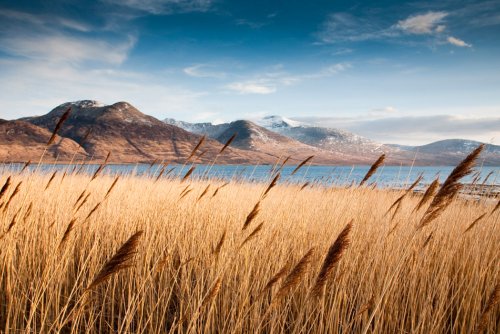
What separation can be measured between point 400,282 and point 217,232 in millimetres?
1784

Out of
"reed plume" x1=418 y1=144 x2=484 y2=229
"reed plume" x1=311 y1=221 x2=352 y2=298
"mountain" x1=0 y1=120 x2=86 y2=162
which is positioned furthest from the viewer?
"mountain" x1=0 y1=120 x2=86 y2=162

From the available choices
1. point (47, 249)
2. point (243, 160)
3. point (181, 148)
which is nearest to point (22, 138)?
point (181, 148)

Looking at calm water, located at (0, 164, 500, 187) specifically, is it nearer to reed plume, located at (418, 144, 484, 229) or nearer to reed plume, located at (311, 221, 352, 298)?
reed plume, located at (418, 144, 484, 229)

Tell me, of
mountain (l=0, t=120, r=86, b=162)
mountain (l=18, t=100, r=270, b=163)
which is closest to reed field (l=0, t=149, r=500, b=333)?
mountain (l=0, t=120, r=86, b=162)

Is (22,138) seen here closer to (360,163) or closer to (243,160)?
(243,160)

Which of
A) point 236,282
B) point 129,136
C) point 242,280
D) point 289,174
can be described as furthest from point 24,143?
point 242,280

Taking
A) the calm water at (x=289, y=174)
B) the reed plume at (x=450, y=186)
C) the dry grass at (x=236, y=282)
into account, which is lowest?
the dry grass at (x=236, y=282)

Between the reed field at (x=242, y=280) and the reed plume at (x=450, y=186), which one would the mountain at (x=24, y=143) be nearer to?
the reed field at (x=242, y=280)

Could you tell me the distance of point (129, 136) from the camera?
165 metres

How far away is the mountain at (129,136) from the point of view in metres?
144

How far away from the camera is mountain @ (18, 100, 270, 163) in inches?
5650

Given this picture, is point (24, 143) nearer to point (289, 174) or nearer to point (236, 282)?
point (289, 174)

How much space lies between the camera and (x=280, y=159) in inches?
150

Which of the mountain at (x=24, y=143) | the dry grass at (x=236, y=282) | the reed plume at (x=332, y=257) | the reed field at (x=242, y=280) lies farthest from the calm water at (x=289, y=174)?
the mountain at (x=24, y=143)
